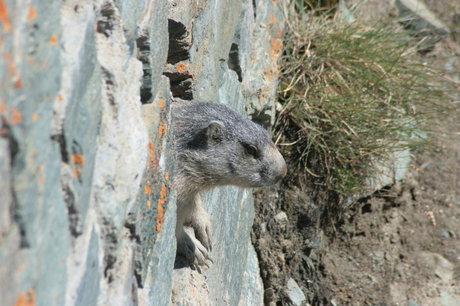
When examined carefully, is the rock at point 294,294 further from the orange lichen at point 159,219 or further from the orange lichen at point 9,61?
the orange lichen at point 9,61

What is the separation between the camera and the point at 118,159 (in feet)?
3.85

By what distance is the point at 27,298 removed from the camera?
0.78 meters

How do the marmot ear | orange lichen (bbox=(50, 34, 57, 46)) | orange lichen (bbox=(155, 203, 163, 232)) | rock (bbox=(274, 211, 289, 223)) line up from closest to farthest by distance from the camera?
1. orange lichen (bbox=(50, 34, 57, 46))
2. orange lichen (bbox=(155, 203, 163, 232))
3. the marmot ear
4. rock (bbox=(274, 211, 289, 223))

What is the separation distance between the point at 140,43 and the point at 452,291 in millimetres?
5273

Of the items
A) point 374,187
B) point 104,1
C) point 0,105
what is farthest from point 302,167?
point 0,105

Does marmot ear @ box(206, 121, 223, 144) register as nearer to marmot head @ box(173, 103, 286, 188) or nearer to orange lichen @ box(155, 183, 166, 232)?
marmot head @ box(173, 103, 286, 188)

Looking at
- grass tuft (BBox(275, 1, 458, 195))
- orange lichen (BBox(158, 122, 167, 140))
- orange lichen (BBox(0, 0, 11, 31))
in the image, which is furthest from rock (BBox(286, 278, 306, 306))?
orange lichen (BBox(0, 0, 11, 31))

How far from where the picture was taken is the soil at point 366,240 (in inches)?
187

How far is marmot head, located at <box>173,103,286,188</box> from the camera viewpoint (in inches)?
95.0

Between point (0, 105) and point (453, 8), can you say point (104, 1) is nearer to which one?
point (0, 105)

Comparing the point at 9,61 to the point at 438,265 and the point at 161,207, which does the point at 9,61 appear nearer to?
the point at 161,207

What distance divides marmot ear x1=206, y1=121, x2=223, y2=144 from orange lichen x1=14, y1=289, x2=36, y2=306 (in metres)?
1.67

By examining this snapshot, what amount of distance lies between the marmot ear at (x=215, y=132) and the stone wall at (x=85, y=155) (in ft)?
1.71

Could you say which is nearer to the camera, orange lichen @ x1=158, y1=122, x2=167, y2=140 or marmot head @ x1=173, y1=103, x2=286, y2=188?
orange lichen @ x1=158, y1=122, x2=167, y2=140
